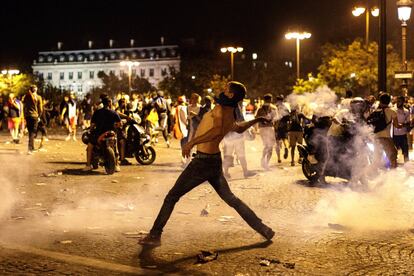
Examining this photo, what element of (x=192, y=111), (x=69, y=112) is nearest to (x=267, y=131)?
(x=192, y=111)

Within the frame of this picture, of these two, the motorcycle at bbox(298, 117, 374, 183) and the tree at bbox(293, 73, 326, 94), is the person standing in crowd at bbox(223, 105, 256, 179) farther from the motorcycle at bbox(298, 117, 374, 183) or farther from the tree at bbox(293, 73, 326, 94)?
the tree at bbox(293, 73, 326, 94)

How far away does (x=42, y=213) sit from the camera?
918 centimetres

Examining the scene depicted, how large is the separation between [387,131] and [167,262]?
730cm

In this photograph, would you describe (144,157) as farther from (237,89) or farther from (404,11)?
(237,89)

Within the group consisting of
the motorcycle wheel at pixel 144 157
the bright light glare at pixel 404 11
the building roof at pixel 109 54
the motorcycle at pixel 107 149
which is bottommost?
the motorcycle wheel at pixel 144 157

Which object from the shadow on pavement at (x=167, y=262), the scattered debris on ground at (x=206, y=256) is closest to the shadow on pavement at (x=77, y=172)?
the shadow on pavement at (x=167, y=262)

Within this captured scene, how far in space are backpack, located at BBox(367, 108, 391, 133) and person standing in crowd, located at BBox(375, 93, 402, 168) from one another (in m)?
0.04

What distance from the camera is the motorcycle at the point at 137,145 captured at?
16406 mm

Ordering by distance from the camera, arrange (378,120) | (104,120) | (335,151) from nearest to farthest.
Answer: (335,151), (378,120), (104,120)

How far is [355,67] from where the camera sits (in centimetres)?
4391

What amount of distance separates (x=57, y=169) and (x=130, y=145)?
204cm

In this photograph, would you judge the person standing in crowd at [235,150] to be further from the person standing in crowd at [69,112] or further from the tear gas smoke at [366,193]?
the person standing in crowd at [69,112]

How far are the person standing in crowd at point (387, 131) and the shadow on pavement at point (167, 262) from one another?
5963 mm

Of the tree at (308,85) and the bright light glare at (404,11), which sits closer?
the bright light glare at (404,11)
